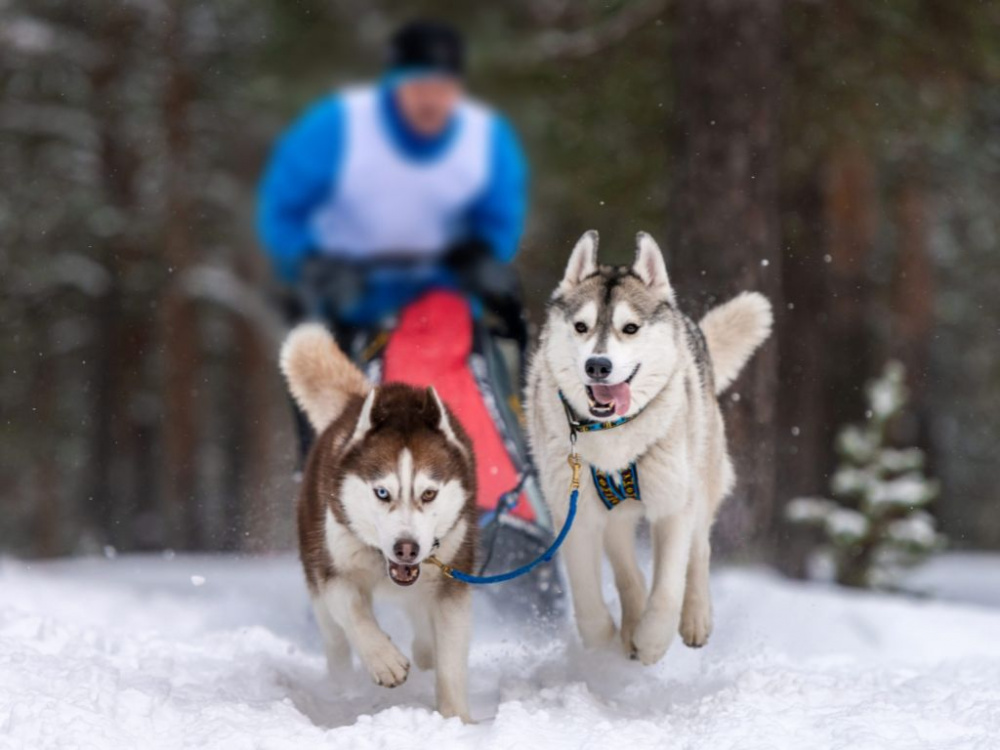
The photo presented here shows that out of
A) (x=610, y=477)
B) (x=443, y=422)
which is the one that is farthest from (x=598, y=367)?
(x=443, y=422)

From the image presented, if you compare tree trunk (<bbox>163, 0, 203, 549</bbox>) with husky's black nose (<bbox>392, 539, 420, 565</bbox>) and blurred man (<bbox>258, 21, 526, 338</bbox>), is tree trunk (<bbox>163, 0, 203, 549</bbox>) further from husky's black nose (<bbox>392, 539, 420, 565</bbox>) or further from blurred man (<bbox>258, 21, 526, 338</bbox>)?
husky's black nose (<bbox>392, 539, 420, 565</bbox>)

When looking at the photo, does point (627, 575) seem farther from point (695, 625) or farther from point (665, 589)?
point (665, 589)

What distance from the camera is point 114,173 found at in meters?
15.4

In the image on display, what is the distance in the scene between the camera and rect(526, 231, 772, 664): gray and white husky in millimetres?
3973

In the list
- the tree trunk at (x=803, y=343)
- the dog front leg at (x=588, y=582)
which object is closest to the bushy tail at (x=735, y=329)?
the dog front leg at (x=588, y=582)

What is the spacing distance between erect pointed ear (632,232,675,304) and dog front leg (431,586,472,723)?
1.14 meters

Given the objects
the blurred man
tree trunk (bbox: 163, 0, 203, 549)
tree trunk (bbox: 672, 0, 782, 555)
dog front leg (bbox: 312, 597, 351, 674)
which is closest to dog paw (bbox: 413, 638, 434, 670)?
dog front leg (bbox: 312, 597, 351, 674)

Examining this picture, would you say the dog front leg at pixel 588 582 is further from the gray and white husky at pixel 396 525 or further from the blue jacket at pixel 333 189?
the blue jacket at pixel 333 189

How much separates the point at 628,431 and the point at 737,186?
384 centimetres

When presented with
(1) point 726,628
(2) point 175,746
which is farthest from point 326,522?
(1) point 726,628

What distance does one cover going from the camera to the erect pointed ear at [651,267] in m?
4.12

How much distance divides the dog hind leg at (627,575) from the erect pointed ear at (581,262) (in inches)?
36.8

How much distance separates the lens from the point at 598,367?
3.82m

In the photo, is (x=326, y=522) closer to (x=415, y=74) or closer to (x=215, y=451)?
(x=415, y=74)
